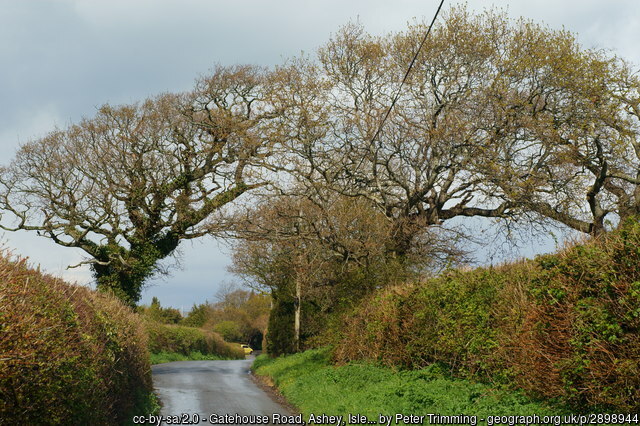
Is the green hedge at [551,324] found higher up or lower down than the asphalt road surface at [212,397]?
higher up

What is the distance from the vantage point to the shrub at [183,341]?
130ft

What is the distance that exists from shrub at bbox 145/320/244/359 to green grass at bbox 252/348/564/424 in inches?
896

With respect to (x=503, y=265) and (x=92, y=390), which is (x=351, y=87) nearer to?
(x=503, y=265)

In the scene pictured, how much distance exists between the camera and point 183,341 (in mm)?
44281

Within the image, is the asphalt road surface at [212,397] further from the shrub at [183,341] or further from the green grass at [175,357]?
the shrub at [183,341]

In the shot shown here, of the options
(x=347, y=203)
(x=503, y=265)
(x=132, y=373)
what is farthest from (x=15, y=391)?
(x=347, y=203)

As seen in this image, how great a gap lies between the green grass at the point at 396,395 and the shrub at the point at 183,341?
74.6 feet

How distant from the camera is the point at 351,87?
76.7 ft

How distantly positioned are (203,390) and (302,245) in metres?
6.85

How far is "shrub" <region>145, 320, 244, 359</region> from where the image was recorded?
3967cm

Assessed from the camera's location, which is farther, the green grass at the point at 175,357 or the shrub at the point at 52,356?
the green grass at the point at 175,357

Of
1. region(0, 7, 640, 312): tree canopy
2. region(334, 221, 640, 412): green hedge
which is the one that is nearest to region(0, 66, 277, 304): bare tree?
region(0, 7, 640, 312): tree canopy

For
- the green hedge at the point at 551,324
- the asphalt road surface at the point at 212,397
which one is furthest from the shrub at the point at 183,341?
the green hedge at the point at 551,324

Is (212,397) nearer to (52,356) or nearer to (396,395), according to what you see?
(396,395)
